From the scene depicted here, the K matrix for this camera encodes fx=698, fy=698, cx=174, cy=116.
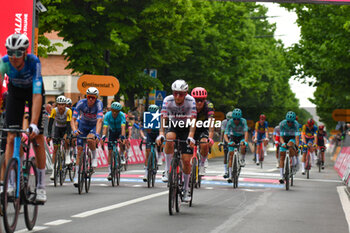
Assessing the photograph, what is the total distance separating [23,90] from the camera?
823 cm

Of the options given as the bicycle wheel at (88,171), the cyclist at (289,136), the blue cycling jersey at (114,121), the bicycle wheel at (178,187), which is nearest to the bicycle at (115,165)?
the blue cycling jersey at (114,121)

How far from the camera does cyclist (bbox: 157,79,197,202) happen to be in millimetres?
11164

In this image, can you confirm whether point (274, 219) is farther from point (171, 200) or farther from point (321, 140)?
point (321, 140)

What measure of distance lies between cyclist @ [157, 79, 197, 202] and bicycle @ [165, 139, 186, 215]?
0.19 metres

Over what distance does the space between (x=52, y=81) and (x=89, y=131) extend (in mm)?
38007

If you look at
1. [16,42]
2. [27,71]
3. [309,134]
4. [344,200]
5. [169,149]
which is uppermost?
[16,42]

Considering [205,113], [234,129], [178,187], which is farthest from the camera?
[234,129]

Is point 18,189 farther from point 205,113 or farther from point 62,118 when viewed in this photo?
point 62,118

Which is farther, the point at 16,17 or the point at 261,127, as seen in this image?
the point at 261,127

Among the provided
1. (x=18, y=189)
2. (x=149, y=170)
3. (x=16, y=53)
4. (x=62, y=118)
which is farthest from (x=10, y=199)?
(x=62, y=118)

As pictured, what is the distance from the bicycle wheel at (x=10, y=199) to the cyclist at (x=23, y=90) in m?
0.24

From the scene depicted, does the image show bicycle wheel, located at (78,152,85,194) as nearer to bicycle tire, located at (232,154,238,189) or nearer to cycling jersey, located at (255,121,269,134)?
bicycle tire, located at (232,154,238,189)

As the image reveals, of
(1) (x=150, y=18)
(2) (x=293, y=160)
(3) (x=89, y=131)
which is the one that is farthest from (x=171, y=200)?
(1) (x=150, y=18)

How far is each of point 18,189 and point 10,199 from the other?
177mm
